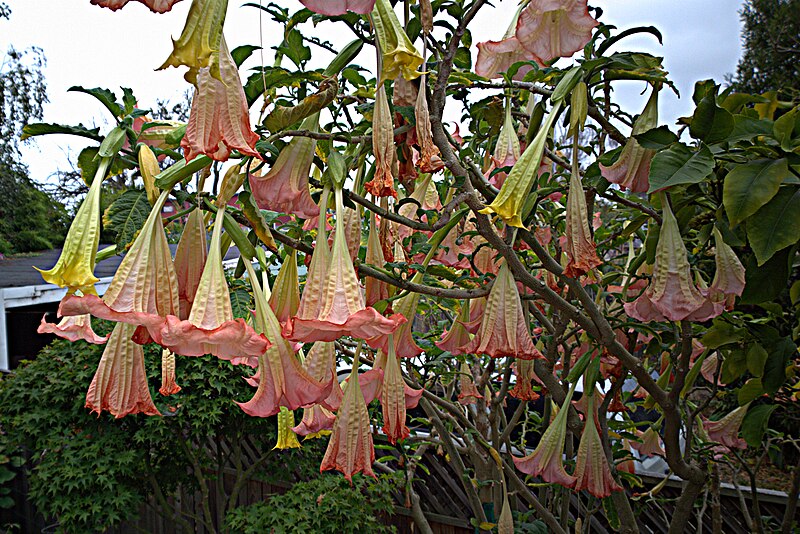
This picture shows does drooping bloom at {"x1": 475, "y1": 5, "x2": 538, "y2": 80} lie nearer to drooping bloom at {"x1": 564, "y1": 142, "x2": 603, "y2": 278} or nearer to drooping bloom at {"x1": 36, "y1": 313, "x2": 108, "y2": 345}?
drooping bloom at {"x1": 564, "y1": 142, "x2": 603, "y2": 278}

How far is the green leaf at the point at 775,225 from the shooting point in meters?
0.66

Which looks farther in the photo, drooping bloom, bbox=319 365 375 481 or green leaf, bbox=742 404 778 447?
green leaf, bbox=742 404 778 447

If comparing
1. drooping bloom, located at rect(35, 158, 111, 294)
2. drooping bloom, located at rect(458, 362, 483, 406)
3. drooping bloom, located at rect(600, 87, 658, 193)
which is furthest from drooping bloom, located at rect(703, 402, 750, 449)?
drooping bloom, located at rect(35, 158, 111, 294)

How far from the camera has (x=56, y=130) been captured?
27.6 inches

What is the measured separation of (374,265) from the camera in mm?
930

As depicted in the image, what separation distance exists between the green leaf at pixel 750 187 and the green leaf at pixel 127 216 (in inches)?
24.8

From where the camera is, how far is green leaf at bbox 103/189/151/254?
0.67 metres

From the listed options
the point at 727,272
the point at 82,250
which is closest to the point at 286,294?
the point at 82,250

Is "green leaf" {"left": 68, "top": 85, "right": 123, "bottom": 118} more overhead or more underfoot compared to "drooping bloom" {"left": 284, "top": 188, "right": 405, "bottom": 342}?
more overhead

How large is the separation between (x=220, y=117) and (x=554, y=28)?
545mm

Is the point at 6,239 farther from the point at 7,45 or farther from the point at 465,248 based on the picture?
the point at 465,248

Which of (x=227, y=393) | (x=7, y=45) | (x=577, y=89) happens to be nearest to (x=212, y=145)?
(x=577, y=89)

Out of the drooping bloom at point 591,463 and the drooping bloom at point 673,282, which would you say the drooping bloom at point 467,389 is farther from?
the drooping bloom at point 673,282

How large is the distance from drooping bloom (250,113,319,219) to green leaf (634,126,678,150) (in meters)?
0.40
